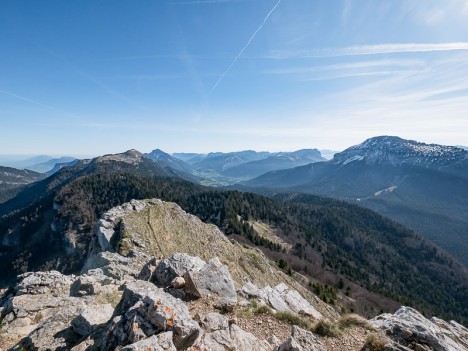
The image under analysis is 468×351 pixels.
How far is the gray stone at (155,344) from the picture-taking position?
10305 millimetres

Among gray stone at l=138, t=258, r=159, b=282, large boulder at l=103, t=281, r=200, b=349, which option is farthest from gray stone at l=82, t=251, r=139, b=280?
large boulder at l=103, t=281, r=200, b=349

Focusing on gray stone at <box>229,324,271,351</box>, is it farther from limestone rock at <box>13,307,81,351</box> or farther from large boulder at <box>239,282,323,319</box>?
limestone rock at <box>13,307,81,351</box>

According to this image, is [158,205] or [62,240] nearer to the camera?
[158,205]

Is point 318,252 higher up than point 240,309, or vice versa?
point 240,309

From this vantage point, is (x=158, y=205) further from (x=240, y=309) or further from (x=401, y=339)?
(x=401, y=339)

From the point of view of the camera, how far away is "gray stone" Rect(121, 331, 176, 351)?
33.8ft

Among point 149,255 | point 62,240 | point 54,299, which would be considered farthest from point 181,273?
point 62,240

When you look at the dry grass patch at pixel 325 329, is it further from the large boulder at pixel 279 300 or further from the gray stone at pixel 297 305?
the gray stone at pixel 297 305

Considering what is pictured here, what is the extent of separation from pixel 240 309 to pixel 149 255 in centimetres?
3599

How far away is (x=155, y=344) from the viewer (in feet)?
34.8

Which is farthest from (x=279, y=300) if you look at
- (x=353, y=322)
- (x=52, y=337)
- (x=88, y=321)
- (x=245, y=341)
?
(x=52, y=337)

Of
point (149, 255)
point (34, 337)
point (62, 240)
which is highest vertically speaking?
point (34, 337)

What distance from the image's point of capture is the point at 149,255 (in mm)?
49062

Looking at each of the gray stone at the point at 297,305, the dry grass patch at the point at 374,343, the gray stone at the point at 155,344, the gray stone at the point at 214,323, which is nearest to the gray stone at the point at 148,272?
the gray stone at the point at 214,323
